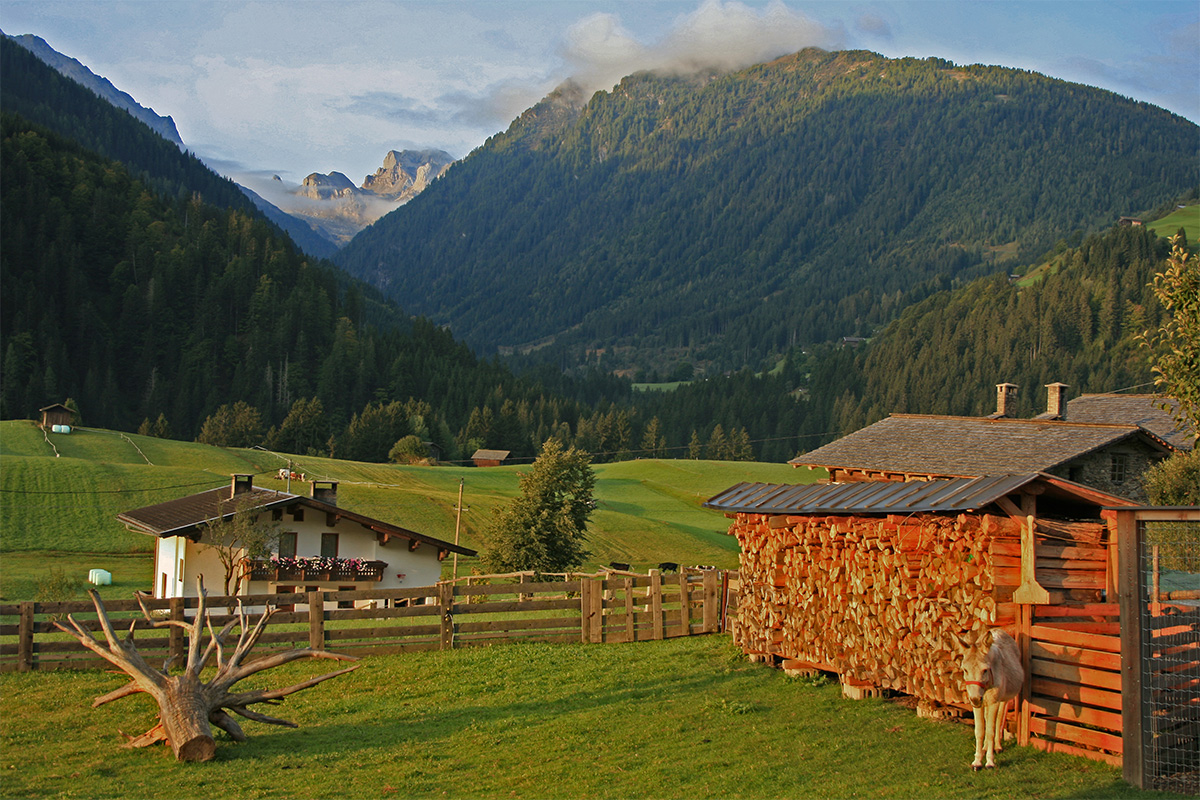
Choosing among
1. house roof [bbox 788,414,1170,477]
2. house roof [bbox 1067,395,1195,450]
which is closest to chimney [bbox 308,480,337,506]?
house roof [bbox 788,414,1170,477]

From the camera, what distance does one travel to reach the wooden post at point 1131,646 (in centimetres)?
977

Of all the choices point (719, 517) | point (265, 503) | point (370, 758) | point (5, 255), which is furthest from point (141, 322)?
point (370, 758)

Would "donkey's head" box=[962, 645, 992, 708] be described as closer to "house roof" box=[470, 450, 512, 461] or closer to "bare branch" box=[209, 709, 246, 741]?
"bare branch" box=[209, 709, 246, 741]

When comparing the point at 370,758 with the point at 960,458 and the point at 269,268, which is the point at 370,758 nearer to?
the point at 960,458

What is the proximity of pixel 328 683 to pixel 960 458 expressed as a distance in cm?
2282

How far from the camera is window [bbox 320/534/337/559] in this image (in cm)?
3872

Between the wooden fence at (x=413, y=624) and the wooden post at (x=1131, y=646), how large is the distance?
10477 millimetres

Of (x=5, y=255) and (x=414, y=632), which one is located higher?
(x=5, y=255)

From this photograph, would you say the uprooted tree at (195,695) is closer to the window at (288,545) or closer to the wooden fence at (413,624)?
the wooden fence at (413,624)

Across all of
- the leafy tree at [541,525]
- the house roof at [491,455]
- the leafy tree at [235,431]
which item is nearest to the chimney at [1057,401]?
the leafy tree at [541,525]

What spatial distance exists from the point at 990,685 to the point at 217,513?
30.1 m

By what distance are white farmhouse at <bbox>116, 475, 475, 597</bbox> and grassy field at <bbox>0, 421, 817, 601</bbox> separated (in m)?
5.02

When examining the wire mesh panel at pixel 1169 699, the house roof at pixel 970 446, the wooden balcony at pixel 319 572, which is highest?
the house roof at pixel 970 446

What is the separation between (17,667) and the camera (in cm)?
1614
